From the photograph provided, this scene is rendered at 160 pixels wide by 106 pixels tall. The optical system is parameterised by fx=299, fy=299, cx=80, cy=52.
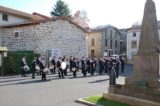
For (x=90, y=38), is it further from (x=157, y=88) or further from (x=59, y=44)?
(x=157, y=88)

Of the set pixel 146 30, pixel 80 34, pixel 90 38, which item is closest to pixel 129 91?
pixel 146 30

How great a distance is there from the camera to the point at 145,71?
11609mm

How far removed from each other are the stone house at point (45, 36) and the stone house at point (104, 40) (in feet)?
75.1

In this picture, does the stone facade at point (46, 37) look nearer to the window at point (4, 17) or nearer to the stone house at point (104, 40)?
the window at point (4, 17)

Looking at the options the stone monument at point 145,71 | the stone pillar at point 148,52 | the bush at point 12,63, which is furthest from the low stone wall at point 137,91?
the bush at point 12,63

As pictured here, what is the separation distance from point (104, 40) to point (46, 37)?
98.0 feet

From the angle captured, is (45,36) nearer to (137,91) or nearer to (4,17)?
(4,17)

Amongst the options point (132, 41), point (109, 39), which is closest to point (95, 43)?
point (109, 39)

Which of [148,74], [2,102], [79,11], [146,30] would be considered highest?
[79,11]

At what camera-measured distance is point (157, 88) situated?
35.5 ft

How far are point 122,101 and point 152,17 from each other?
11.6 feet

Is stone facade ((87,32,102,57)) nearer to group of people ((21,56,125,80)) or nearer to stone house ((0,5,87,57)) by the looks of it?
stone house ((0,5,87,57))

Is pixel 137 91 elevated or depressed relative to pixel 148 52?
depressed

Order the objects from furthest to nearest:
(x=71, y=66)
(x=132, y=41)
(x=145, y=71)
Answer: (x=132, y=41)
(x=71, y=66)
(x=145, y=71)
